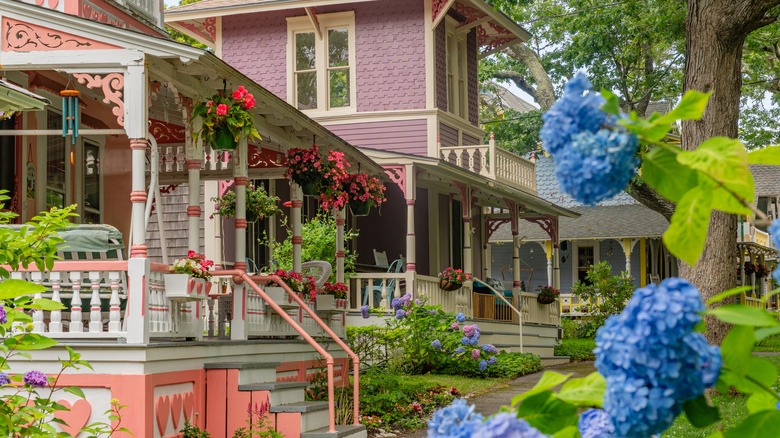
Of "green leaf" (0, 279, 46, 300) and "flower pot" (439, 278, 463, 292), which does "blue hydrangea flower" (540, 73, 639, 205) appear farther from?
"flower pot" (439, 278, 463, 292)

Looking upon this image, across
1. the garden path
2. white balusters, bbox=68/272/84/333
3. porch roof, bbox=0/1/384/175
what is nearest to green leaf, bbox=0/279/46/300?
white balusters, bbox=68/272/84/333

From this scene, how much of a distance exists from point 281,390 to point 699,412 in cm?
858

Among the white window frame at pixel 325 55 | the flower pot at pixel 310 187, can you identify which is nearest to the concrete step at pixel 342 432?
the flower pot at pixel 310 187

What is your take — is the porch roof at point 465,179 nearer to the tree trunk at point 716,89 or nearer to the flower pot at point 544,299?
the flower pot at point 544,299

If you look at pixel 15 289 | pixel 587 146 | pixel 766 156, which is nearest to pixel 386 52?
pixel 15 289

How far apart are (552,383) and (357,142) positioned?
63.2 ft

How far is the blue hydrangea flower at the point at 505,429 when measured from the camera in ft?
5.50

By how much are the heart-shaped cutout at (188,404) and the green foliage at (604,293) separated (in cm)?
1888

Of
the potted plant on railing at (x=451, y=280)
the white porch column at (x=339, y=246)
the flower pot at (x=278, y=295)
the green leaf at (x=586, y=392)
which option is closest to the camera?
the green leaf at (x=586, y=392)

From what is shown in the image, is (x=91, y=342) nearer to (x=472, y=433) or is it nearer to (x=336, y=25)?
(x=472, y=433)

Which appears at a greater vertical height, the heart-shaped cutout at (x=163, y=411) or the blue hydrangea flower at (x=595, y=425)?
the blue hydrangea flower at (x=595, y=425)

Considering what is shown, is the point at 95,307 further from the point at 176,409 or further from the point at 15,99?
the point at 15,99

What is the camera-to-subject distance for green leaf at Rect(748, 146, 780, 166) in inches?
80.0

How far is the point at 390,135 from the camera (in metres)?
20.9
